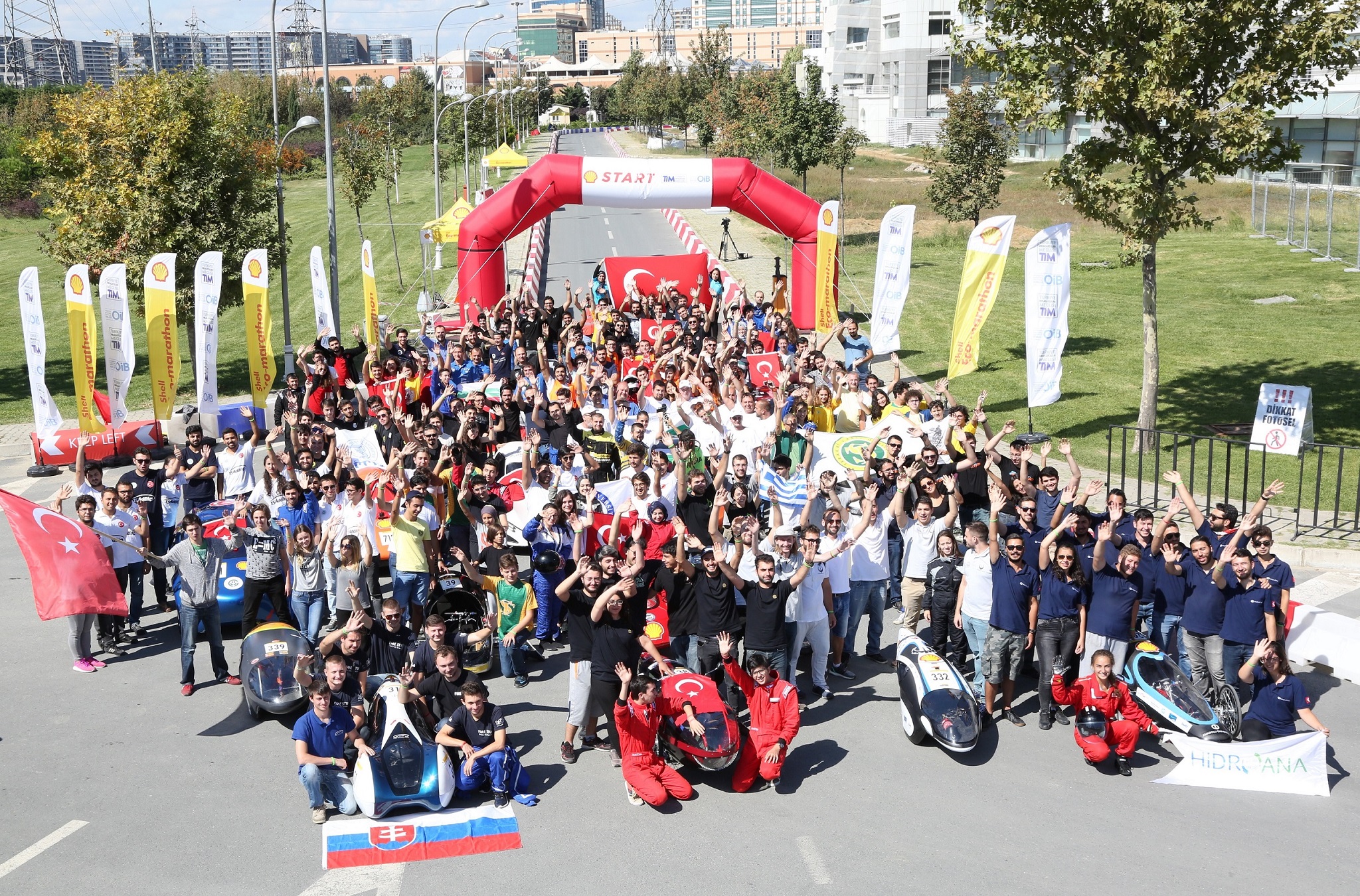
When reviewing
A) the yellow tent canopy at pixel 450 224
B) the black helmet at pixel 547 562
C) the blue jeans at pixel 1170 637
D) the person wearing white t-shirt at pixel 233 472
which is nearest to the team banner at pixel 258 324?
the person wearing white t-shirt at pixel 233 472

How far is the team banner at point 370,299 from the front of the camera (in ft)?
66.0

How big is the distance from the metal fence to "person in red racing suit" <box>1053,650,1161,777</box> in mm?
26122

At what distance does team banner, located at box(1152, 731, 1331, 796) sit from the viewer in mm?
8602

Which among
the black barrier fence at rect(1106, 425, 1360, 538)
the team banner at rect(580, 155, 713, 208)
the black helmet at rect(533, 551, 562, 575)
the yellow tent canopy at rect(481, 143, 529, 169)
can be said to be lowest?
the black barrier fence at rect(1106, 425, 1360, 538)

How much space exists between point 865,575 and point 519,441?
5731mm

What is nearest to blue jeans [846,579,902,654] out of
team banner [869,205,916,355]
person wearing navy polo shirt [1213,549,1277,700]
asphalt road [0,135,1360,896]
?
asphalt road [0,135,1360,896]

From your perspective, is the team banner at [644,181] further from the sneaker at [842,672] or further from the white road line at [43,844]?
the white road line at [43,844]

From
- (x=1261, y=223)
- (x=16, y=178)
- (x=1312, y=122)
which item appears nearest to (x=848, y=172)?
(x=1312, y=122)

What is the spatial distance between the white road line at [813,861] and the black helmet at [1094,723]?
2.43m

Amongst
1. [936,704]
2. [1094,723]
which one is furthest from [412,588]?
[1094,723]

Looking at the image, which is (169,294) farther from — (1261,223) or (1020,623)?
(1261,223)

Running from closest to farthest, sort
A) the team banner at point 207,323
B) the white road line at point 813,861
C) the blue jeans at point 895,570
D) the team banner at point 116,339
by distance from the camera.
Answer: the white road line at point 813,861 < the blue jeans at point 895,570 < the team banner at point 116,339 < the team banner at point 207,323

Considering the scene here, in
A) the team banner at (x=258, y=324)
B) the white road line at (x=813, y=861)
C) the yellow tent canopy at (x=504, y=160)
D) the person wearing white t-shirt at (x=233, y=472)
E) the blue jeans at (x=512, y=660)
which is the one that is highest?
the yellow tent canopy at (x=504, y=160)

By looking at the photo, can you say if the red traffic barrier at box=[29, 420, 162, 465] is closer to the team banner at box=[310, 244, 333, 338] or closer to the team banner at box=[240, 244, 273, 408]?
the team banner at box=[240, 244, 273, 408]
